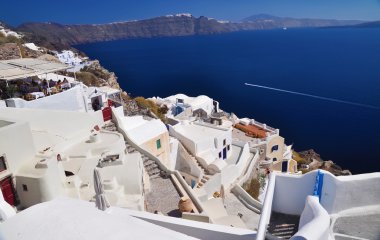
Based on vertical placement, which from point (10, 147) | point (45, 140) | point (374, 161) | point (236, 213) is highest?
point (10, 147)

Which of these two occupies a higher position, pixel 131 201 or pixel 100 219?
pixel 100 219

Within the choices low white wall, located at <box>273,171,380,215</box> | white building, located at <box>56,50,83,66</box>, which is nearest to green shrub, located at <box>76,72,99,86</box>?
white building, located at <box>56,50,83,66</box>

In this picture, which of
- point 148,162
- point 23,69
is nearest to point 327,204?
point 148,162

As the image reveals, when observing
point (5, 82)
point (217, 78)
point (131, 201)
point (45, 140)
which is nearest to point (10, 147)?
point (45, 140)

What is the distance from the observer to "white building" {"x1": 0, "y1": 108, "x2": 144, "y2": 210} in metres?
10.6

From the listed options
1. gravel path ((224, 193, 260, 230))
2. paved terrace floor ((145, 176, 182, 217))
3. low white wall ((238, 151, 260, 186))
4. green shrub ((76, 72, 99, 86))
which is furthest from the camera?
green shrub ((76, 72, 99, 86))

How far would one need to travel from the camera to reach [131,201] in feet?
38.2

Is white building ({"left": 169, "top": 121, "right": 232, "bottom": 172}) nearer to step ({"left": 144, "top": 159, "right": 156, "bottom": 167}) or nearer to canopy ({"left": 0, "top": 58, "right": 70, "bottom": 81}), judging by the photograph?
step ({"left": 144, "top": 159, "right": 156, "bottom": 167})

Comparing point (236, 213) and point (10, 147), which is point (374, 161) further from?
point (10, 147)

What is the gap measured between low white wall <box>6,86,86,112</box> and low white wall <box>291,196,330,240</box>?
50.2 ft

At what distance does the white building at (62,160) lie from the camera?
1059 cm

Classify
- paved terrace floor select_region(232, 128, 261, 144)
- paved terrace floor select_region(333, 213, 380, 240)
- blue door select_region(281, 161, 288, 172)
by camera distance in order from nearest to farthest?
paved terrace floor select_region(333, 213, 380, 240) → paved terrace floor select_region(232, 128, 261, 144) → blue door select_region(281, 161, 288, 172)

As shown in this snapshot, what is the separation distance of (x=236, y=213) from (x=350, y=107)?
51531 mm

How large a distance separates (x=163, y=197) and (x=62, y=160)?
4656mm
